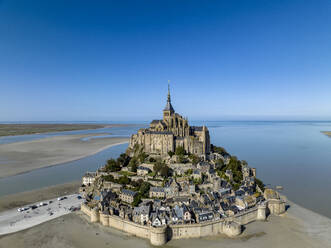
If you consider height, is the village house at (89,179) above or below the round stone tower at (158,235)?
above

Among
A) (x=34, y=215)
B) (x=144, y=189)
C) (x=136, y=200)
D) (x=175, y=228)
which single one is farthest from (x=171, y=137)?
(x=34, y=215)

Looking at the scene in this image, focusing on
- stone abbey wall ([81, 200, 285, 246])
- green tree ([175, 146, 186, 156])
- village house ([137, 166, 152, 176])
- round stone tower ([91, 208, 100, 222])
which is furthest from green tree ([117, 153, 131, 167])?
stone abbey wall ([81, 200, 285, 246])

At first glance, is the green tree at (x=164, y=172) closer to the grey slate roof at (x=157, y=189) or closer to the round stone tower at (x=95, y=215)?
the grey slate roof at (x=157, y=189)

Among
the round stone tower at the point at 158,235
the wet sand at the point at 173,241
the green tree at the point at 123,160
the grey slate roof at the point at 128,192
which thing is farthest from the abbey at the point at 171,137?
the round stone tower at the point at 158,235

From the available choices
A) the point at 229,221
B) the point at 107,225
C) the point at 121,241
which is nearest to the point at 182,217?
the point at 229,221

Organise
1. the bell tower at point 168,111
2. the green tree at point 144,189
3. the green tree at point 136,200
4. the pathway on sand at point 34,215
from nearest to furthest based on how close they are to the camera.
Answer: the pathway on sand at point 34,215, the green tree at point 136,200, the green tree at point 144,189, the bell tower at point 168,111

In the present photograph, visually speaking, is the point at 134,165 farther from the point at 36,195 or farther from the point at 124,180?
the point at 36,195
